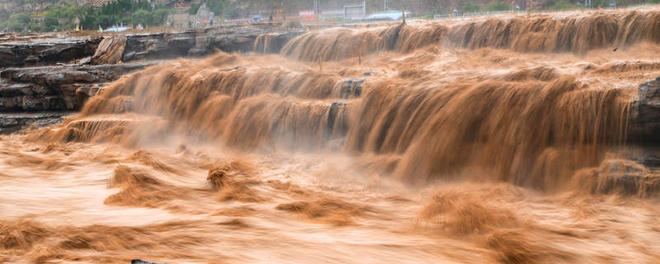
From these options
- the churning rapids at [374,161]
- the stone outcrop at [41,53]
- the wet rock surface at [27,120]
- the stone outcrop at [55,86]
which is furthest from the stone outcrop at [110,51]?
the churning rapids at [374,161]

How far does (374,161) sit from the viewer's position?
26.3 ft

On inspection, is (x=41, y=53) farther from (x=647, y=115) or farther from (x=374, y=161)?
(x=647, y=115)

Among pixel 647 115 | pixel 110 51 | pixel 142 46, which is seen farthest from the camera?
pixel 110 51

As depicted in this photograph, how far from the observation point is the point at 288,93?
33.5ft

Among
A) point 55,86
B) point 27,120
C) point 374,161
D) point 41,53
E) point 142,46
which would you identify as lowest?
point 27,120

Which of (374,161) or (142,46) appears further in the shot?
(142,46)

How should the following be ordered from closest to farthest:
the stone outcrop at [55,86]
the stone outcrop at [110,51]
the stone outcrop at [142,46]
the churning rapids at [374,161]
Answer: the churning rapids at [374,161], the stone outcrop at [55,86], the stone outcrop at [142,46], the stone outcrop at [110,51]

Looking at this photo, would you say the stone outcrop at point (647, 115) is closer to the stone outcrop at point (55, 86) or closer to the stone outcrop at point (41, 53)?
the stone outcrop at point (55, 86)

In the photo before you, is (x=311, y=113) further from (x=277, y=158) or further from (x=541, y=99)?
(x=541, y=99)

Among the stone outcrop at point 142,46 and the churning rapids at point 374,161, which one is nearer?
the churning rapids at point 374,161

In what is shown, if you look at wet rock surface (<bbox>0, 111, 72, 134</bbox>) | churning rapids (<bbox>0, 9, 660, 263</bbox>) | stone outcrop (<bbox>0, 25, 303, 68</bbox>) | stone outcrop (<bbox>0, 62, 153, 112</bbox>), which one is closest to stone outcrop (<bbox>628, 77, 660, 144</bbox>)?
churning rapids (<bbox>0, 9, 660, 263</bbox>)

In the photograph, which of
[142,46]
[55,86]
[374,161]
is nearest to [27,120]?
[55,86]

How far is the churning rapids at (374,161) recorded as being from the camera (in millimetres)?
5254

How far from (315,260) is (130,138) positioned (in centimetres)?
646
